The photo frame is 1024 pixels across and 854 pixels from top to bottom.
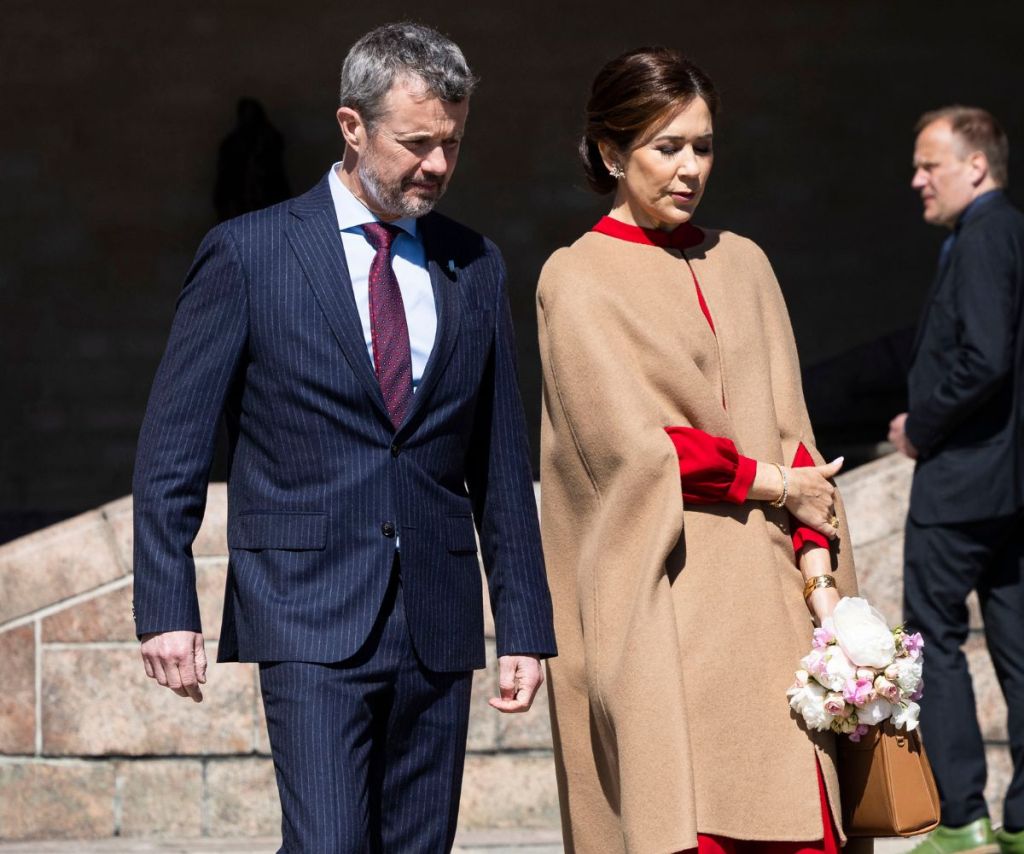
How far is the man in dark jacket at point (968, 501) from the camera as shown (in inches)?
200

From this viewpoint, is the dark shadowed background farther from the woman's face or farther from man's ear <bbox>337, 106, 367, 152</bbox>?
man's ear <bbox>337, 106, 367, 152</bbox>

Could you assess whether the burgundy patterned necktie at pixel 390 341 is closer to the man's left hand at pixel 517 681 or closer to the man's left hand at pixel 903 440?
the man's left hand at pixel 517 681

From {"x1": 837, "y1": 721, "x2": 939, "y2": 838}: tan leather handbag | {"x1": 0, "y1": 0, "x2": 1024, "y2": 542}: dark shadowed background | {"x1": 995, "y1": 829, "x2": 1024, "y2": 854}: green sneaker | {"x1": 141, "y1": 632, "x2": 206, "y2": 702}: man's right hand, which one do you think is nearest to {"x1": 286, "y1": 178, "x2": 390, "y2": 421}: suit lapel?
{"x1": 141, "y1": 632, "x2": 206, "y2": 702}: man's right hand

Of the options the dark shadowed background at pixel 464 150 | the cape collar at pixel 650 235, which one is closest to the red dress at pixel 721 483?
the cape collar at pixel 650 235

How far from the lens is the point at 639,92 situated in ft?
11.2

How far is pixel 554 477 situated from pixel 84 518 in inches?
90.6

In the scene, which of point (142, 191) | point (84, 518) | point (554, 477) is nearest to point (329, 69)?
point (142, 191)

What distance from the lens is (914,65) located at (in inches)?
423

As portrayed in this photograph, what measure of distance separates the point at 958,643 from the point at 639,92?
7.68ft

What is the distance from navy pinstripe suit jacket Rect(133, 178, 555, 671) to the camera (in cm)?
310

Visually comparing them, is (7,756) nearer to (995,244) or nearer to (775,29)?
(995,244)

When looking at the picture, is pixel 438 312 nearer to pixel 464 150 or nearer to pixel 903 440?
pixel 903 440

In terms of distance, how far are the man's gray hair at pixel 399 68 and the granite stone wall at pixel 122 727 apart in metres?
2.36

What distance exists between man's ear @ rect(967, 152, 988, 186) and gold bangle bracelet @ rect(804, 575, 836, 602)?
7.30 ft
